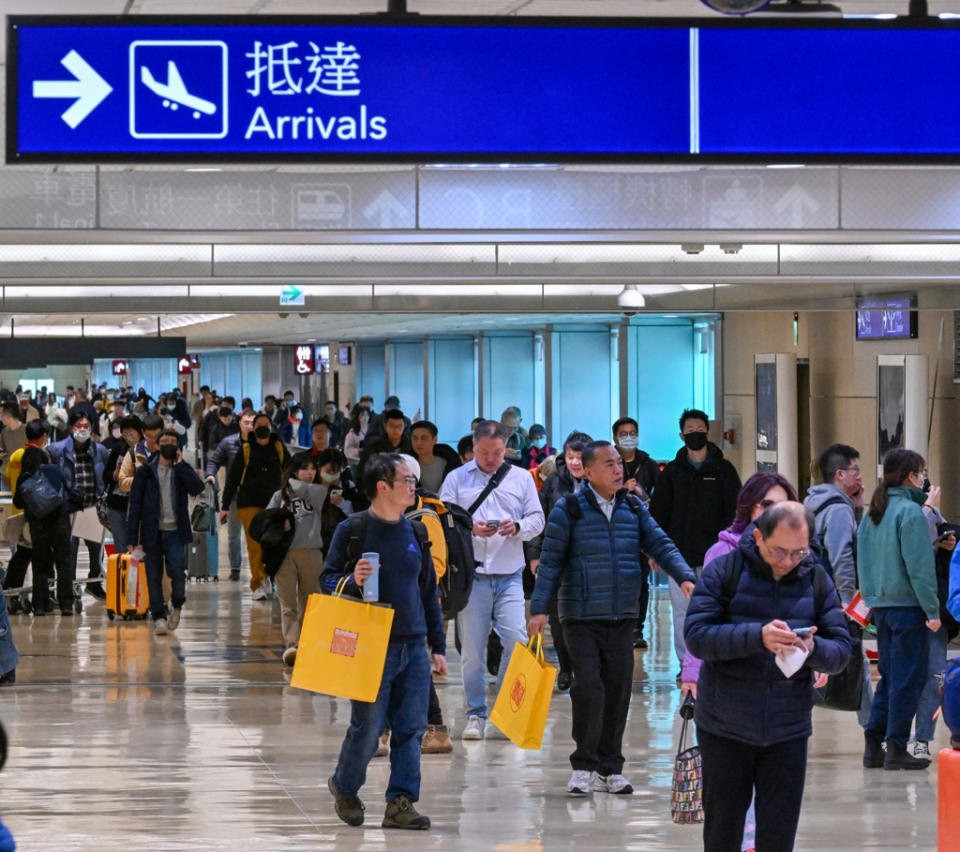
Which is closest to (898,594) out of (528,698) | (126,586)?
(528,698)

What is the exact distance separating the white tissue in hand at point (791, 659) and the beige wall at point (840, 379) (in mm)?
9133

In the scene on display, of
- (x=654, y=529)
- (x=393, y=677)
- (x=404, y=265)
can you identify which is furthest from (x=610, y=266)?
(x=393, y=677)

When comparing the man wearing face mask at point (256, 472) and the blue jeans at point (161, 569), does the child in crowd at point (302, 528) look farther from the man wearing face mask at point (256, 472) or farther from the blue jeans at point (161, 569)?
the man wearing face mask at point (256, 472)

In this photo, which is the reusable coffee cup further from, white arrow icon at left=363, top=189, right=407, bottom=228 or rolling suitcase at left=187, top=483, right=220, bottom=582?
rolling suitcase at left=187, top=483, right=220, bottom=582

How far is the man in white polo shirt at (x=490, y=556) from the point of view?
8.65 meters

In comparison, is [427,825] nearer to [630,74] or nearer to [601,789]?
[601,789]

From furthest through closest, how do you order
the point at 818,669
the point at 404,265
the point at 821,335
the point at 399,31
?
1. the point at 821,335
2. the point at 404,265
3. the point at 818,669
4. the point at 399,31

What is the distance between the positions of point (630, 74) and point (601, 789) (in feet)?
12.4

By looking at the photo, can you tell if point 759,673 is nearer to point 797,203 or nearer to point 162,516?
point 797,203

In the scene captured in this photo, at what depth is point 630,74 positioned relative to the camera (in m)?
4.75

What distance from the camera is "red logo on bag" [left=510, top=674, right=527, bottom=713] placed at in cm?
733

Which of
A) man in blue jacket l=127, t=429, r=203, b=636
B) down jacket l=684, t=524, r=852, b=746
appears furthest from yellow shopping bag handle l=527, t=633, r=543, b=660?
man in blue jacket l=127, t=429, r=203, b=636

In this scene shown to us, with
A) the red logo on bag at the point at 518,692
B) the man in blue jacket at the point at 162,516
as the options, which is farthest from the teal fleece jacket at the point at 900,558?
the man in blue jacket at the point at 162,516

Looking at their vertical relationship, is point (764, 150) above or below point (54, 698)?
above
